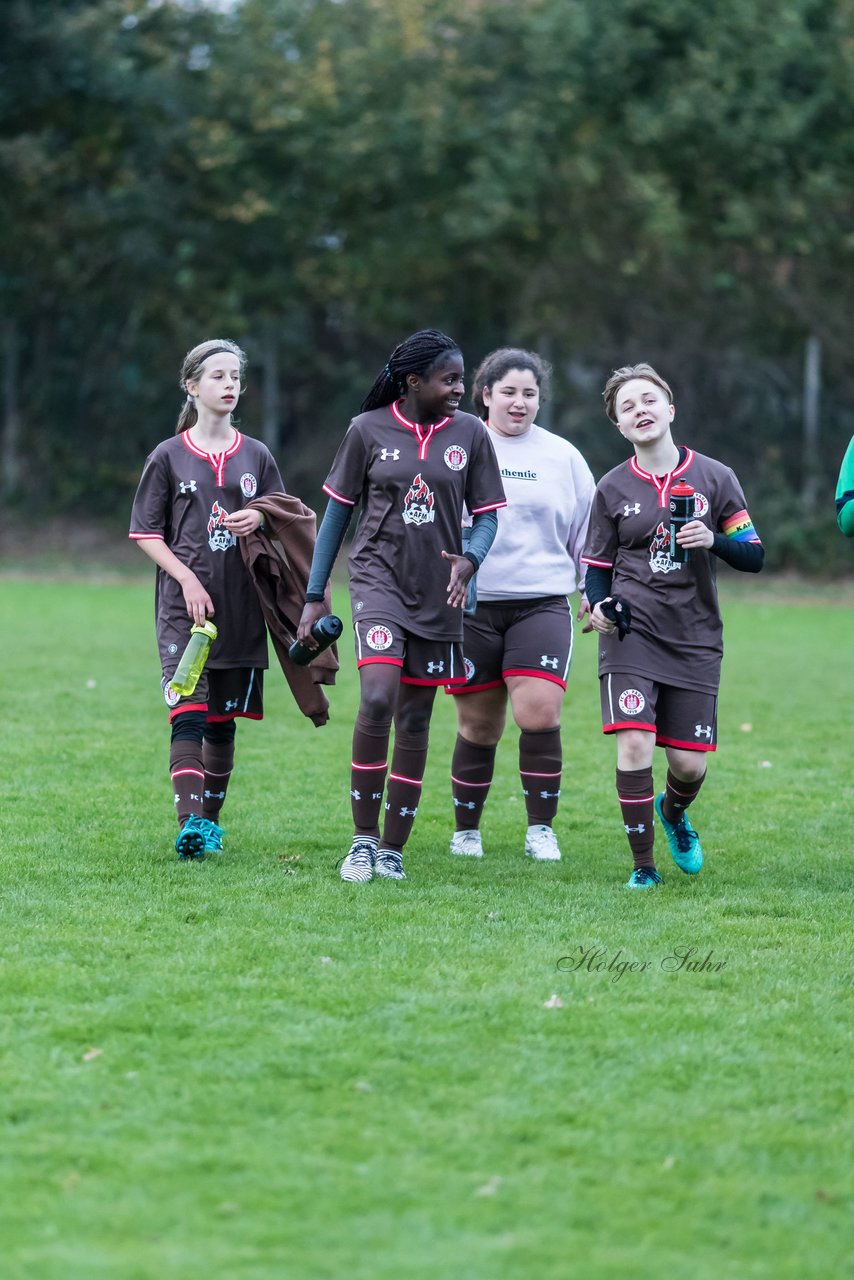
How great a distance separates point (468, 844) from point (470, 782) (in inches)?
10.6

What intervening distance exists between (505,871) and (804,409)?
754 inches

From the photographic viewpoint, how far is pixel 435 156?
1024 inches

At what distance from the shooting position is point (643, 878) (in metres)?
6.62

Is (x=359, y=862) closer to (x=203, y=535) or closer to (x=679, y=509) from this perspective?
(x=203, y=535)

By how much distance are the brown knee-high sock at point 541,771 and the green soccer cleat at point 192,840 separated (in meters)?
1.40

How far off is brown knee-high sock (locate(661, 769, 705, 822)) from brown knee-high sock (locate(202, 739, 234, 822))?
6.05 ft

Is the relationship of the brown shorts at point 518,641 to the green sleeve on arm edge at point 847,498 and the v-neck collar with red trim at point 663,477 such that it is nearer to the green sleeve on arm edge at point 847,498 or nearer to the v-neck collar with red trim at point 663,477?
the v-neck collar with red trim at point 663,477

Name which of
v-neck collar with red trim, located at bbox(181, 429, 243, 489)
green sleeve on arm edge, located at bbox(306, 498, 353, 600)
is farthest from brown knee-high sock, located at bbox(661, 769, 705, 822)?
v-neck collar with red trim, located at bbox(181, 429, 243, 489)

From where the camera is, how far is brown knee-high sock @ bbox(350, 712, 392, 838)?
21.6ft

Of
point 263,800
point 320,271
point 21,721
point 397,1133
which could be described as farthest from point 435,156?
point 397,1133

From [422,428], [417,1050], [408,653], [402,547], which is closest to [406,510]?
[402,547]

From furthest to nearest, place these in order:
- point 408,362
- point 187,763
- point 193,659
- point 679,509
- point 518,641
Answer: point 518,641
point 187,763
point 193,659
point 408,362
point 679,509

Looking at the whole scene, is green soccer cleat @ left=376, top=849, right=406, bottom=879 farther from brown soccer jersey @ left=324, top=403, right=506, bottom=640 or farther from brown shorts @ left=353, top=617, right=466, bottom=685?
brown soccer jersey @ left=324, top=403, right=506, bottom=640

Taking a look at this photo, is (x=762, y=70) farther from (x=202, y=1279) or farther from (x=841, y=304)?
(x=202, y=1279)
